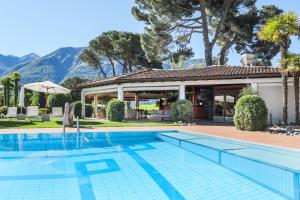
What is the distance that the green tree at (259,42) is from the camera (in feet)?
102

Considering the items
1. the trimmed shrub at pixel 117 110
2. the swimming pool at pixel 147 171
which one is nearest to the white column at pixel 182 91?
the trimmed shrub at pixel 117 110

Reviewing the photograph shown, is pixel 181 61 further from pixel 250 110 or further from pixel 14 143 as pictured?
pixel 14 143

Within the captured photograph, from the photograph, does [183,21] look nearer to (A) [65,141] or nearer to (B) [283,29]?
(B) [283,29]

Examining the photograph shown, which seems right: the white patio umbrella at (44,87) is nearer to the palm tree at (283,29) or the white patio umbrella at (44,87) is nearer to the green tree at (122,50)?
the palm tree at (283,29)

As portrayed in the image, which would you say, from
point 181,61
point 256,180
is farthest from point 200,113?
point 256,180

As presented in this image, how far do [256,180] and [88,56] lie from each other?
157ft

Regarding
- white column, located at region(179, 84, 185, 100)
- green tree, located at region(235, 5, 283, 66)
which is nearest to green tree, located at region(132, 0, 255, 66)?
green tree, located at region(235, 5, 283, 66)

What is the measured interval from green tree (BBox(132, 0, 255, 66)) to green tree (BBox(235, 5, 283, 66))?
1.45 metres

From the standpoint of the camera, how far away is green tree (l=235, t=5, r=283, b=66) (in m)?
31.1

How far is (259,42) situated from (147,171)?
2832 cm

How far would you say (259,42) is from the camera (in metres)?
33.2

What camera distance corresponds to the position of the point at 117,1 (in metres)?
31.4

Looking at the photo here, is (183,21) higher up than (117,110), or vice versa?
(183,21)

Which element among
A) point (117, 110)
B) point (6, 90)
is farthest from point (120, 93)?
point (6, 90)
